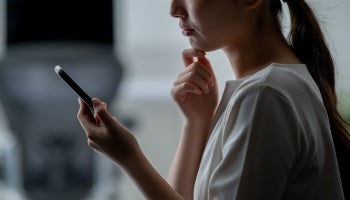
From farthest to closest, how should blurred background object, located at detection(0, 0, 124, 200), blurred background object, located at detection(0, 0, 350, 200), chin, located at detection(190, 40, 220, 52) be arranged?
blurred background object, located at detection(0, 0, 350, 200)
blurred background object, located at detection(0, 0, 124, 200)
chin, located at detection(190, 40, 220, 52)

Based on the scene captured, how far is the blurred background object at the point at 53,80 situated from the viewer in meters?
1.53

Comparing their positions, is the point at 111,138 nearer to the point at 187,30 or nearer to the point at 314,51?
the point at 187,30

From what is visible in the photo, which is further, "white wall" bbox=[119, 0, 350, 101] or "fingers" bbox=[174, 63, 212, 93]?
"white wall" bbox=[119, 0, 350, 101]

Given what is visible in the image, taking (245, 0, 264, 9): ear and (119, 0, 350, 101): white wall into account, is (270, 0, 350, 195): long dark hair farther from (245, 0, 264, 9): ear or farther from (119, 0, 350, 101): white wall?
(119, 0, 350, 101): white wall

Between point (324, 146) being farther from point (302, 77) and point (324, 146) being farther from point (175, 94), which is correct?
point (175, 94)

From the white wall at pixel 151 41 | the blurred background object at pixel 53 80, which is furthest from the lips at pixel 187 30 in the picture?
the white wall at pixel 151 41

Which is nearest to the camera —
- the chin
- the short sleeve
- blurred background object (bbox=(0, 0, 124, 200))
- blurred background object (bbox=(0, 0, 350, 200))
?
the short sleeve

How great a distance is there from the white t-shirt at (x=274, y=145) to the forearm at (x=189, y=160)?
0.46 ft

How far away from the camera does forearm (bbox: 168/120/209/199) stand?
0.96m

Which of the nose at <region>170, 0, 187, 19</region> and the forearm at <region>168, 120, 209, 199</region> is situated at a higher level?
the nose at <region>170, 0, 187, 19</region>

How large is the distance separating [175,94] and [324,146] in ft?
0.87

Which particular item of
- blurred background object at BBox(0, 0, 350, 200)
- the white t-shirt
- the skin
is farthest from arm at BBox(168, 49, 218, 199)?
blurred background object at BBox(0, 0, 350, 200)

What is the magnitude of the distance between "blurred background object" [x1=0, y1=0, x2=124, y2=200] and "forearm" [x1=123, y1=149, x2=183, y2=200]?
2.58 feet

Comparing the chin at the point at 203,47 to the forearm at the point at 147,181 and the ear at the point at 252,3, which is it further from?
the forearm at the point at 147,181
